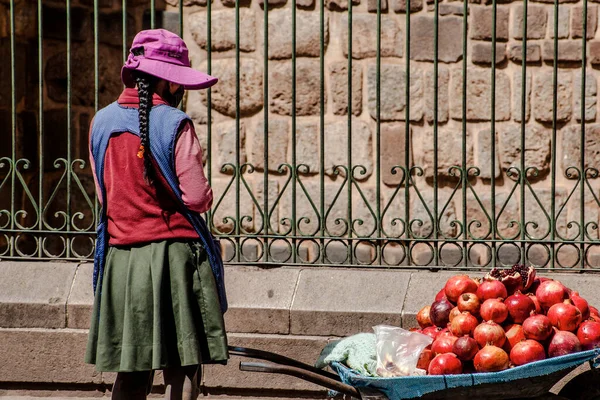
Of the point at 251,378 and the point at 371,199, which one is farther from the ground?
the point at 371,199

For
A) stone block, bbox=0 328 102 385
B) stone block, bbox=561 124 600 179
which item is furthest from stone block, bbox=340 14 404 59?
stone block, bbox=0 328 102 385

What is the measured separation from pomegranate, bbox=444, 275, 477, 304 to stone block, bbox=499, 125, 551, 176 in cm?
374

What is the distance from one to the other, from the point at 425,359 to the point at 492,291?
1.28 ft

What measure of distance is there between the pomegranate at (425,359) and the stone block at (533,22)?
4.28 m

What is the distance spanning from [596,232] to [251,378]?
3.18 meters

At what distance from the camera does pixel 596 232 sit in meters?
8.02

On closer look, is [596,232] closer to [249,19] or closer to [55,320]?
[249,19]

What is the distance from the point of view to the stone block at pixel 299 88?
26.7 feet

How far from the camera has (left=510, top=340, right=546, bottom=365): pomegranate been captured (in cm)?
406

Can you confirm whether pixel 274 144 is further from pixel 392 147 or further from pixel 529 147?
pixel 529 147

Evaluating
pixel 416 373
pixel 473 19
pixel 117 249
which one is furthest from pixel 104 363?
pixel 473 19

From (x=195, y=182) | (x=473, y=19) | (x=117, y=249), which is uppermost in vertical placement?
(x=473, y=19)

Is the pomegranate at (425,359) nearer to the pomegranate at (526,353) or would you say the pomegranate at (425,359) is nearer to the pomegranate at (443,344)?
the pomegranate at (443,344)

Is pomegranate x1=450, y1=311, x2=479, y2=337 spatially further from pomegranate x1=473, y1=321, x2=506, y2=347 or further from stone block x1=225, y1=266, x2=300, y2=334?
stone block x1=225, y1=266, x2=300, y2=334
